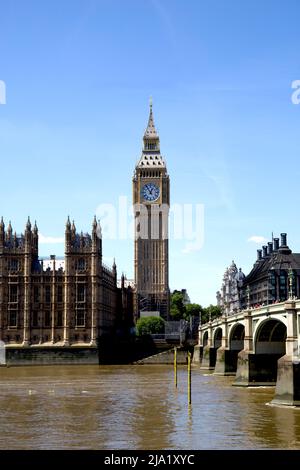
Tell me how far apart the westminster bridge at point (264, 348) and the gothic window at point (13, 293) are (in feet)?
139

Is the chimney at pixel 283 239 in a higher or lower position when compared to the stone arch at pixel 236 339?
higher

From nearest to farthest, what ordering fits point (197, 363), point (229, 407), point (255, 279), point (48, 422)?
point (48, 422) < point (229, 407) < point (197, 363) < point (255, 279)

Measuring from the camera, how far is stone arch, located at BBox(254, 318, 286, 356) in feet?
265

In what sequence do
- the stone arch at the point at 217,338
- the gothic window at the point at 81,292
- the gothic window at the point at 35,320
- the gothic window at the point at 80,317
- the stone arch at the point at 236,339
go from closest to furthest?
1. the stone arch at the point at 236,339
2. the stone arch at the point at 217,338
3. the gothic window at the point at 80,317
4. the gothic window at the point at 35,320
5. the gothic window at the point at 81,292

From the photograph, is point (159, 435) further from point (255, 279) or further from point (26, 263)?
point (255, 279)

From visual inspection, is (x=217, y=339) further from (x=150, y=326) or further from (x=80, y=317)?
(x=150, y=326)

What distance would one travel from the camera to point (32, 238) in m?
154

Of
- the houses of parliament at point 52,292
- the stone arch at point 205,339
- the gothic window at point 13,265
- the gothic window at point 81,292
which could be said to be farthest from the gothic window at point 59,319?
the stone arch at point 205,339

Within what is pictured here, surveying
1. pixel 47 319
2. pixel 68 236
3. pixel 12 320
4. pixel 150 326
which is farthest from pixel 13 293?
pixel 150 326

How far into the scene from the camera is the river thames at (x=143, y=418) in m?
41.1

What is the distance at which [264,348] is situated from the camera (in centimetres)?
8181

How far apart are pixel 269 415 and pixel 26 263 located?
104 m

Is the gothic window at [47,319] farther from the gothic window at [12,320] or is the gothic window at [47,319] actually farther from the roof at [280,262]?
the roof at [280,262]

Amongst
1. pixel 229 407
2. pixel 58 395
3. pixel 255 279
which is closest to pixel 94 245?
pixel 255 279
